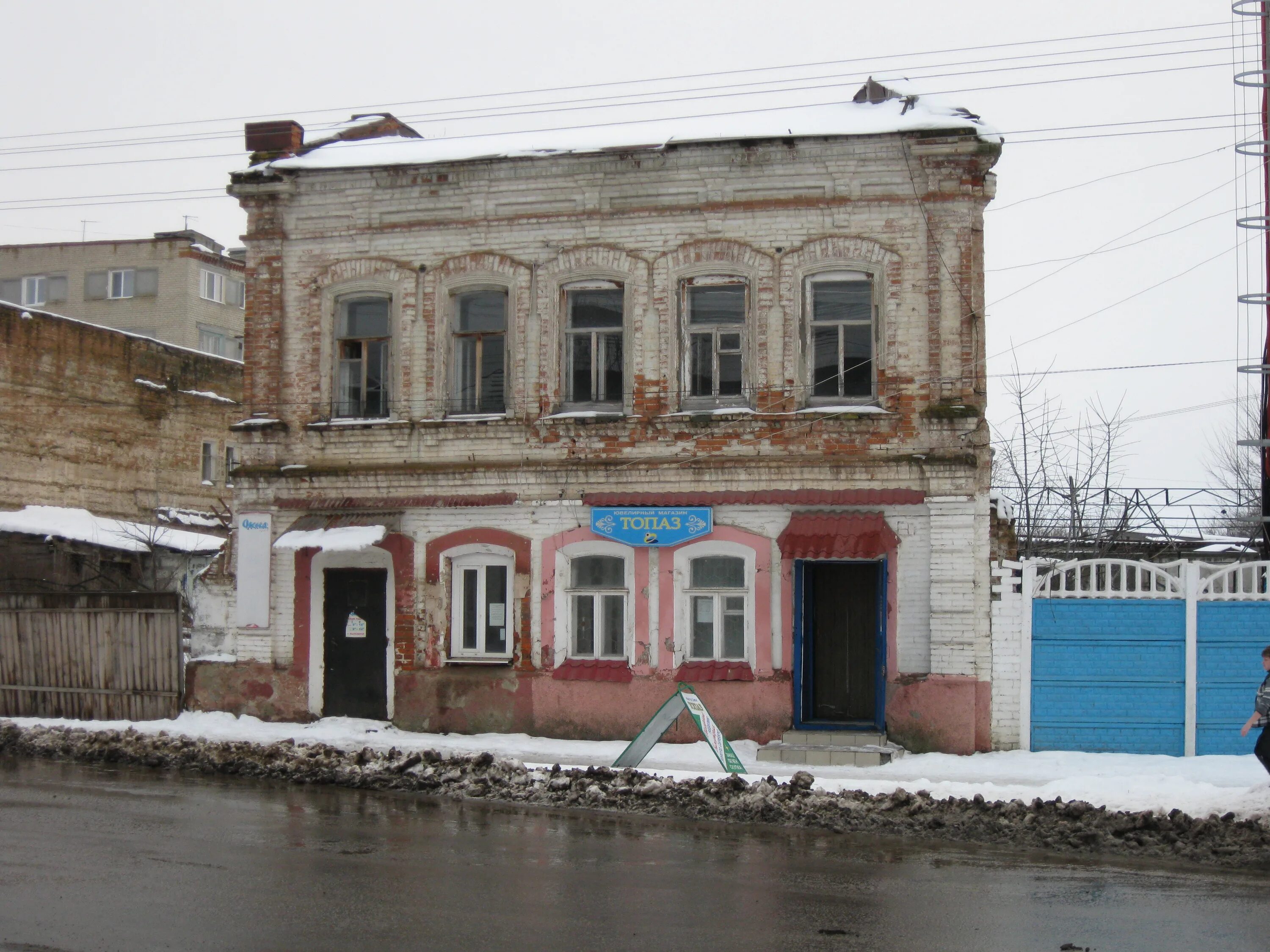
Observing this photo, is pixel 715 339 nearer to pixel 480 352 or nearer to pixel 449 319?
pixel 480 352

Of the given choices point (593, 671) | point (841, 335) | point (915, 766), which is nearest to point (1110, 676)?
point (915, 766)

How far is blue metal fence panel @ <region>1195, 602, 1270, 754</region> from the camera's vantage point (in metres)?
14.6

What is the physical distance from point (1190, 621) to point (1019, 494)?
14637 mm

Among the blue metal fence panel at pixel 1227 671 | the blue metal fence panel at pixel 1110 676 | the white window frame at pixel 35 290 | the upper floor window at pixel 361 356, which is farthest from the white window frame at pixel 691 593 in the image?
the white window frame at pixel 35 290

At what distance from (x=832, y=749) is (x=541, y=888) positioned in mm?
6814

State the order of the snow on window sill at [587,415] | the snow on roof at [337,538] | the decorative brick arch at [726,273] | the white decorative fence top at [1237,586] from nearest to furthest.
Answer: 1. the white decorative fence top at [1237,586]
2. the decorative brick arch at [726,273]
3. the snow on window sill at [587,415]
4. the snow on roof at [337,538]

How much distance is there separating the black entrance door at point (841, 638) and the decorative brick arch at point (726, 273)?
91.1 inches

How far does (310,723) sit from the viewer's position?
17.0 meters

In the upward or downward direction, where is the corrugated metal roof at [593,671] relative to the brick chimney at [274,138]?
downward

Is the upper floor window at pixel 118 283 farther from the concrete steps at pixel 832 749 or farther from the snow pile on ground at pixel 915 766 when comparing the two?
the concrete steps at pixel 832 749

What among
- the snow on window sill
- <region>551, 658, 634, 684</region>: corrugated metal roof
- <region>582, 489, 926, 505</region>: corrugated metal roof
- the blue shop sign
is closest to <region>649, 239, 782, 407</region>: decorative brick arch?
the snow on window sill

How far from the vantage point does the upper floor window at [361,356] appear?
57.5ft

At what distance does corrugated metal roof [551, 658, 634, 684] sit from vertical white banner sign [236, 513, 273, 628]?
4014mm

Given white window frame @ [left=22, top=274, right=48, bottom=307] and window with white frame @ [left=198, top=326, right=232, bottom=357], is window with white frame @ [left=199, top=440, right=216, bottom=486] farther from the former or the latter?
white window frame @ [left=22, top=274, right=48, bottom=307]
